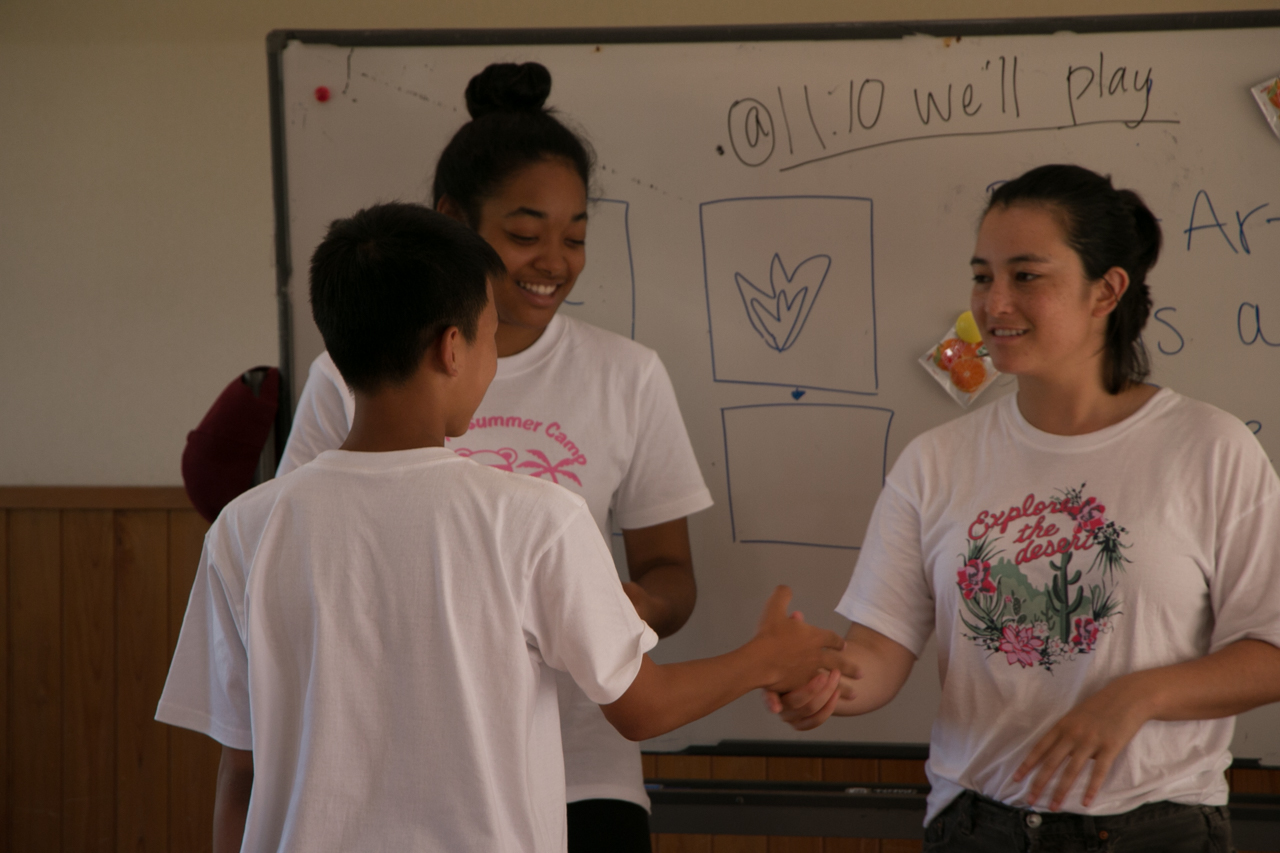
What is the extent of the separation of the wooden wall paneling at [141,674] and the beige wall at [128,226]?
0.50 feet

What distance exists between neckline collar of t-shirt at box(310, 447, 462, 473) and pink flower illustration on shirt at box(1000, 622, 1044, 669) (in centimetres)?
87

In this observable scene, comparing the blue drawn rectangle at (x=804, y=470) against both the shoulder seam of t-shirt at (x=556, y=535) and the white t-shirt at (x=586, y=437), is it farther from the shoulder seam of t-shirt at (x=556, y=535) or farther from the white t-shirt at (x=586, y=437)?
the shoulder seam of t-shirt at (x=556, y=535)

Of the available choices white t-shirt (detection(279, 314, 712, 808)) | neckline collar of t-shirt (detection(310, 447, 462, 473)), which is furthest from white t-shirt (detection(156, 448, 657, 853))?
white t-shirt (detection(279, 314, 712, 808))

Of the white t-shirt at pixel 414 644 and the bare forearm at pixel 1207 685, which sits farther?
the bare forearm at pixel 1207 685

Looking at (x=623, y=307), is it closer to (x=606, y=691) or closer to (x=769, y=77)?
(x=769, y=77)

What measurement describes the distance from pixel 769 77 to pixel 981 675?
1151 mm

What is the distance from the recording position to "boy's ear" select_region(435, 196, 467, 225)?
151 centimetres

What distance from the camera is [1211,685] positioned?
1.25 meters

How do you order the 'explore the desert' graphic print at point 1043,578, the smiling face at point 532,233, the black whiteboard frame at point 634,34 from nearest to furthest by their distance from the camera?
the 'explore the desert' graphic print at point 1043,578, the smiling face at point 532,233, the black whiteboard frame at point 634,34

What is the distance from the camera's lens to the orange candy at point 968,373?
5.93ft

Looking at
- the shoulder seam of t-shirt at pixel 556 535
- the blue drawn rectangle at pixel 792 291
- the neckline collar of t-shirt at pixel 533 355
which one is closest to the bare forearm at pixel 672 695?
the shoulder seam of t-shirt at pixel 556 535

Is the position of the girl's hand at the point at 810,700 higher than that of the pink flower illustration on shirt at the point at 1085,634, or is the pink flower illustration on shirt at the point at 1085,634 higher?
the pink flower illustration on shirt at the point at 1085,634

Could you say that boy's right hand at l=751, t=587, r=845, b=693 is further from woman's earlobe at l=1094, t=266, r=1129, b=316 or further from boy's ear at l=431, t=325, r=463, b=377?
woman's earlobe at l=1094, t=266, r=1129, b=316

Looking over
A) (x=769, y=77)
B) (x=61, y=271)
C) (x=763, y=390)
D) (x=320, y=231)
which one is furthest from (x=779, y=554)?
(x=61, y=271)
